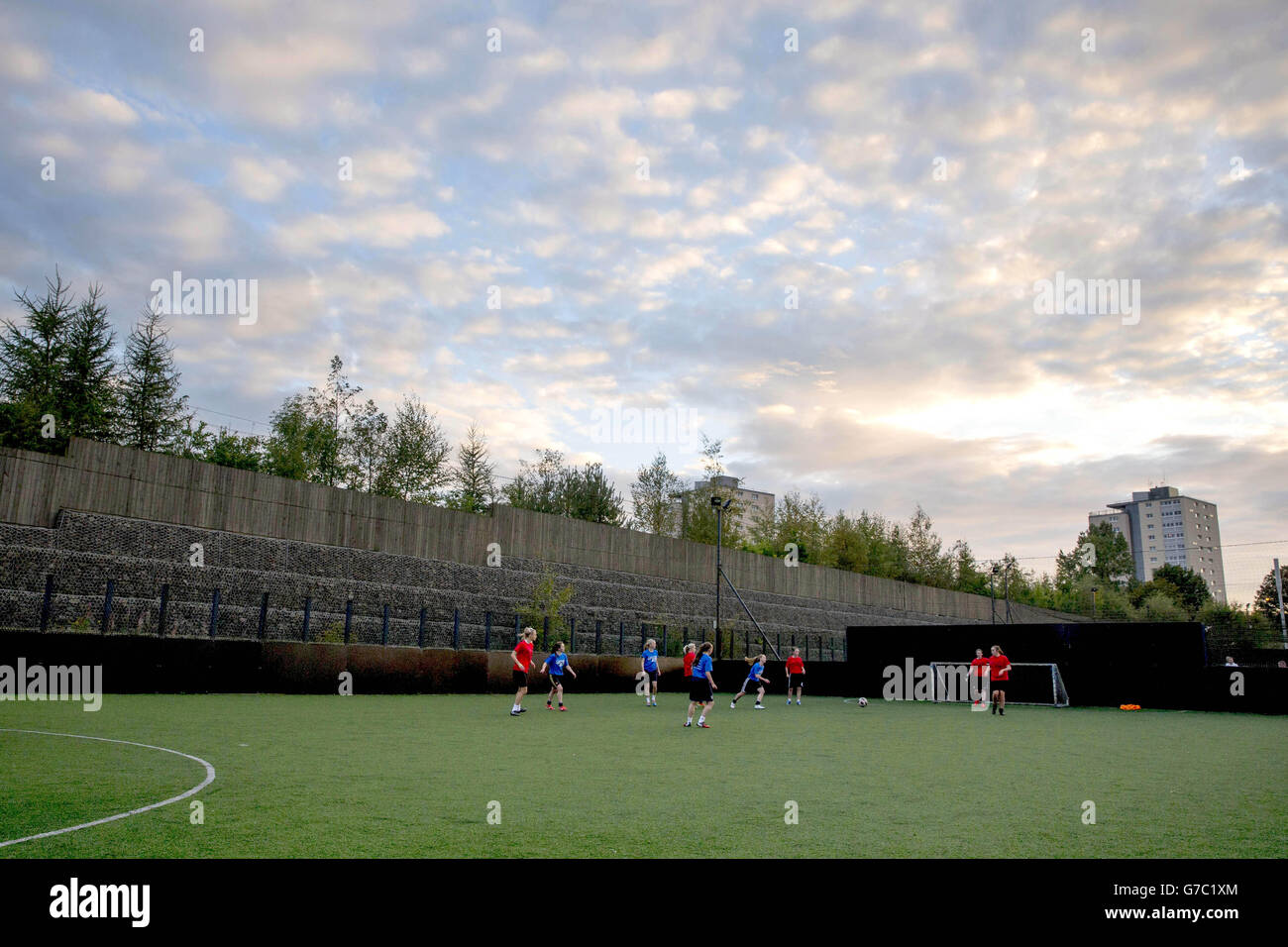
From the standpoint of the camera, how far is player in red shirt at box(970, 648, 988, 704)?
25.7 m

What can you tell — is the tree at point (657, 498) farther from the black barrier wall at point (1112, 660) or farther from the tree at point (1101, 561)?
the tree at point (1101, 561)

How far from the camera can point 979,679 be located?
1098 inches

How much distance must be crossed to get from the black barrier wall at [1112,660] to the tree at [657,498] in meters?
28.6

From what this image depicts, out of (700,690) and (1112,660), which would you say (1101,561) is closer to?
(1112,660)

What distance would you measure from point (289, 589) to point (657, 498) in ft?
115

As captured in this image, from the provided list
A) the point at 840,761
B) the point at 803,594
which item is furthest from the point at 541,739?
the point at 803,594

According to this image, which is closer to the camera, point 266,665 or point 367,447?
point 266,665

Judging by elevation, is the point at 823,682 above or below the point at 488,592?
below

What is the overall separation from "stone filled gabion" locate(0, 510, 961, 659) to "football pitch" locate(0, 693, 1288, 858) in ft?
30.1

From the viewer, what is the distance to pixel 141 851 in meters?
5.10

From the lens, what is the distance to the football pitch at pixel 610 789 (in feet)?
18.7

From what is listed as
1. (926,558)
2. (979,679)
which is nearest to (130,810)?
→ (979,679)
